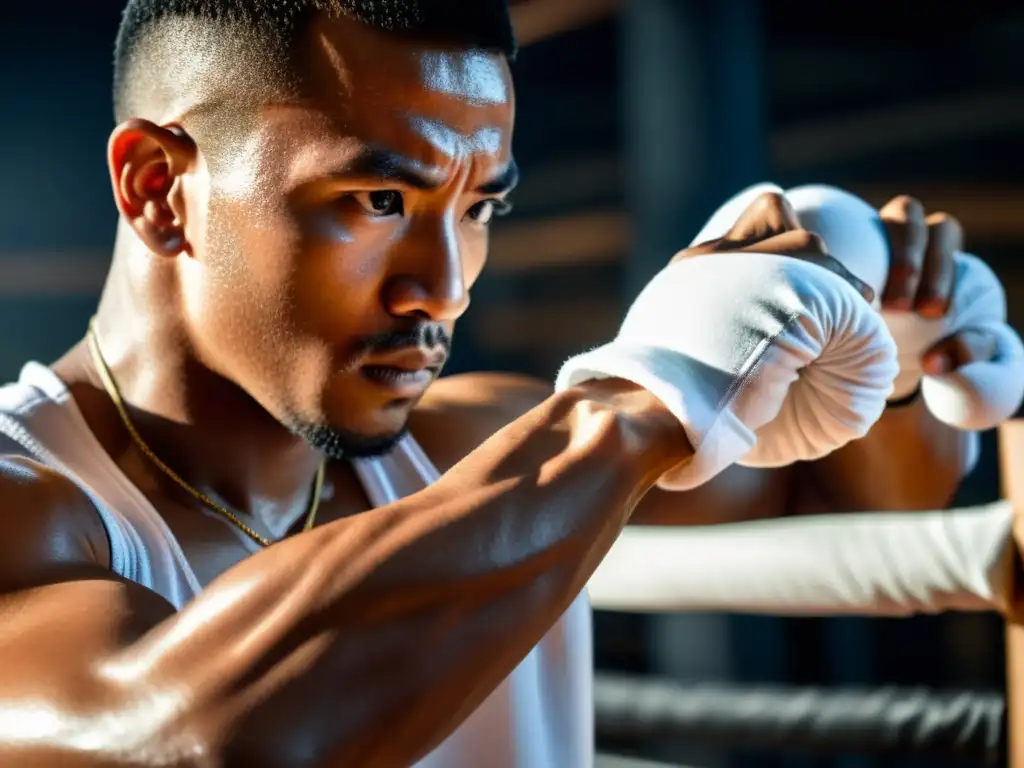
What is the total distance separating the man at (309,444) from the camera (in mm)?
666

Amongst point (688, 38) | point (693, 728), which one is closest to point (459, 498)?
point (693, 728)

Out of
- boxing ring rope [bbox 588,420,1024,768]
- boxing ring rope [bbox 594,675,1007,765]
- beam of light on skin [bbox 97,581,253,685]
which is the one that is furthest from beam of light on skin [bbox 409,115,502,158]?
boxing ring rope [bbox 594,675,1007,765]

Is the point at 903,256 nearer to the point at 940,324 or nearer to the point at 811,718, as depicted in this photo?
the point at 940,324

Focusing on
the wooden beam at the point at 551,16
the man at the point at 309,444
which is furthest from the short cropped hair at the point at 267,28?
the wooden beam at the point at 551,16

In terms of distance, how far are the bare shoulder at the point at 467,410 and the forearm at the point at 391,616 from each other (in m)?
0.46

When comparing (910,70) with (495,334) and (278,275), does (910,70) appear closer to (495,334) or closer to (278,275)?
(495,334)

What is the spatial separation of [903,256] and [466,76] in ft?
1.49

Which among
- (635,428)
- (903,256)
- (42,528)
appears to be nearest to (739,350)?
(635,428)

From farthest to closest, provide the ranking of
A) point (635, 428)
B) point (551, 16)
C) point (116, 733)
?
point (551, 16) < point (635, 428) < point (116, 733)

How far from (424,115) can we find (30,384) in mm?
422

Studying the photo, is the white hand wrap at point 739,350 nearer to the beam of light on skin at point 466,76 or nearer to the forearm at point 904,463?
the beam of light on skin at point 466,76

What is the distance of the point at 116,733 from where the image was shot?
2.14 feet

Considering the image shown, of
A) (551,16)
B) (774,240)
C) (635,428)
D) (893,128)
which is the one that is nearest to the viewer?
(635,428)

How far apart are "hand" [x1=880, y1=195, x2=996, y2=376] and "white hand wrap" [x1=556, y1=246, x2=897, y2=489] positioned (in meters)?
0.24
